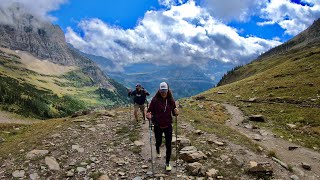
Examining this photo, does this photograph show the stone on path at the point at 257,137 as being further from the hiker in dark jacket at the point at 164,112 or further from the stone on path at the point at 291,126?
the hiker in dark jacket at the point at 164,112

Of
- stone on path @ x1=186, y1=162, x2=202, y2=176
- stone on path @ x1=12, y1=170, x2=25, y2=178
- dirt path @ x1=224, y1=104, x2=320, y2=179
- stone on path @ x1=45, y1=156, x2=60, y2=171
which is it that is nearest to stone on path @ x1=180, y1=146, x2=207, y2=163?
stone on path @ x1=186, y1=162, x2=202, y2=176

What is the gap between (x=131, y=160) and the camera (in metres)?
17.1

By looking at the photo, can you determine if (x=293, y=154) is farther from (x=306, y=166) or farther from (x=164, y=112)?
(x=164, y=112)

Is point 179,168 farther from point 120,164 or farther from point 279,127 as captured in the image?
point 279,127

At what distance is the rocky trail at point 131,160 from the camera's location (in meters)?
15.0

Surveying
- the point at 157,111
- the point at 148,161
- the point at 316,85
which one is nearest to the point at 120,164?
the point at 148,161

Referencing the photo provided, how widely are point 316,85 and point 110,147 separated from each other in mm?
47397

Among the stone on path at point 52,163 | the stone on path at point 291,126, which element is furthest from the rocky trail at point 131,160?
the stone on path at point 291,126

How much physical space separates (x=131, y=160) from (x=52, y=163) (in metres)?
4.44

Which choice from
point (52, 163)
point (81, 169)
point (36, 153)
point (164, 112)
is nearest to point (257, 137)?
point (164, 112)

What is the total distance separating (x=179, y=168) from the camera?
15.5m

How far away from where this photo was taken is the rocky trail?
15.0 meters

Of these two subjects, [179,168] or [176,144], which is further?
[176,144]

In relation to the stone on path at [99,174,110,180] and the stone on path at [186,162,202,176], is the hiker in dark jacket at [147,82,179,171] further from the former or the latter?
the stone on path at [99,174,110,180]
